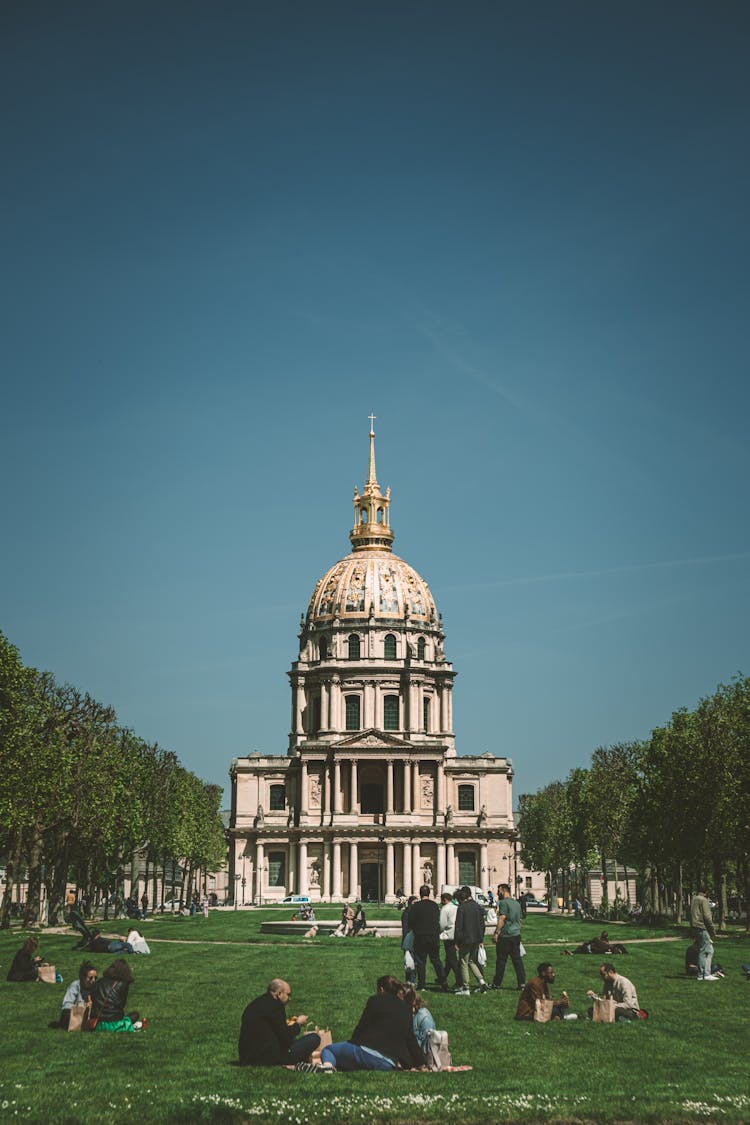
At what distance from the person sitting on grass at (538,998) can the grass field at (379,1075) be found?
475mm

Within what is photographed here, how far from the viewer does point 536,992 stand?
22594 mm

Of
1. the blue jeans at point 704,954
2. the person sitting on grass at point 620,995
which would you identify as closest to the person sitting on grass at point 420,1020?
the person sitting on grass at point 620,995

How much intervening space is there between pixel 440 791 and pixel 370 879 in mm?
11199

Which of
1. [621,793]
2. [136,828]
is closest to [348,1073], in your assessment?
[136,828]

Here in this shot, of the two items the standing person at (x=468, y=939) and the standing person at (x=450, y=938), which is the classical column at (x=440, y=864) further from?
the standing person at (x=468, y=939)

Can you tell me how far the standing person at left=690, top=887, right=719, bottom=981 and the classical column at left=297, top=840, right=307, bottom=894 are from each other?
92.3m

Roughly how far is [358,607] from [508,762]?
23.7m

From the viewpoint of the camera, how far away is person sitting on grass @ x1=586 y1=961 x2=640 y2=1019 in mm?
22766

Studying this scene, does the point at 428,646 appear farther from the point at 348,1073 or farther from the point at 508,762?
the point at 348,1073

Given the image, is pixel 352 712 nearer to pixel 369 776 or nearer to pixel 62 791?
pixel 369 776

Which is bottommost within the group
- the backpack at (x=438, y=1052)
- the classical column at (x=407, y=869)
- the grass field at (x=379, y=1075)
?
the grass field at (x=379, y=1075)

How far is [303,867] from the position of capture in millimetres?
120500

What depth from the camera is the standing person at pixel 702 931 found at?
101 ft

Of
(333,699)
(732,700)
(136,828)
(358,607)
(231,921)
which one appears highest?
(358,607)
